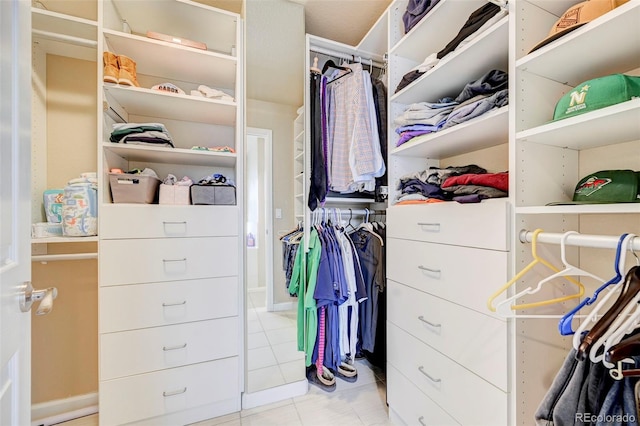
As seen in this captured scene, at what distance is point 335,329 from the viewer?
1.54 metres

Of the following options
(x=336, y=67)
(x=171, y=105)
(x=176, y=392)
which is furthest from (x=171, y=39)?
(x=176, y=392)

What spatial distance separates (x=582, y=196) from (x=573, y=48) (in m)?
0.43

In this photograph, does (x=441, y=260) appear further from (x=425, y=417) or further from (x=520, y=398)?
(x=425, y=417)

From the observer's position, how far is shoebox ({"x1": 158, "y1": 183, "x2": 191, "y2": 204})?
4.47 ft

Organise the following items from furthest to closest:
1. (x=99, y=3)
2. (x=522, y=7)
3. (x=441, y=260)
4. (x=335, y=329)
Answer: (x=335, y=329) < (x=99, y=3) < (x=441, y=260) < (x=522, y=7)

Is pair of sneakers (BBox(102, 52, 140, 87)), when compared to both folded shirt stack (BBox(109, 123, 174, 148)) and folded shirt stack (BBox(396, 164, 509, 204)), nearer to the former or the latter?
folded shirt stack (BBox(109, 123, 174, 148))

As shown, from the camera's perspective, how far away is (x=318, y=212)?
165 centimetres

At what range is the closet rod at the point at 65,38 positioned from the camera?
1222 millimetres

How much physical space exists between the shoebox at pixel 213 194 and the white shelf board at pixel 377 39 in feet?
4.11

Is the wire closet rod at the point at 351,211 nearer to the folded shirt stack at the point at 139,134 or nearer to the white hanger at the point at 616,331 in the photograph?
the folded shirt stack at the point at 139,134

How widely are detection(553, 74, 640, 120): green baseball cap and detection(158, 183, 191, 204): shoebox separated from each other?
1.60 meters

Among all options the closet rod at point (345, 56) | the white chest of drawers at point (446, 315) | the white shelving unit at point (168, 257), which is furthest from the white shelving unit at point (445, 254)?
the white shelving unit at point (168, 257)

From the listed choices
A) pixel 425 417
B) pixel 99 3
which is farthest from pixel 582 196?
pixel 99 3

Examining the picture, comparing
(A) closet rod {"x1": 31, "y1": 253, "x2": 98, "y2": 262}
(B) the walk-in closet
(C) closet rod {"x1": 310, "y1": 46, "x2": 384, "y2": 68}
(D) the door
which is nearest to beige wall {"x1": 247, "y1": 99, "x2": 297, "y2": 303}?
(B) the walk-in closet
